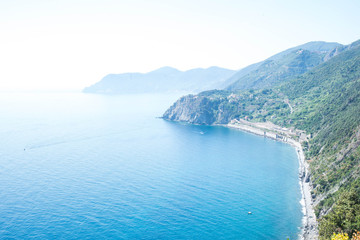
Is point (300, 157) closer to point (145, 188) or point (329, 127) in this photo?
point (329, 127)

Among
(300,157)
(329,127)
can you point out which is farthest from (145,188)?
(329,127)

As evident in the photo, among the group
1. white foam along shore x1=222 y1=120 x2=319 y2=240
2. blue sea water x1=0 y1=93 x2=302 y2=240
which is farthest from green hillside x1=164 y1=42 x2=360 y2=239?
blue sea water x1=0 y1=93 x2=302 y2=240

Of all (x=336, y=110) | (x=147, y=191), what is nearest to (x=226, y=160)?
(x=147, y=191)

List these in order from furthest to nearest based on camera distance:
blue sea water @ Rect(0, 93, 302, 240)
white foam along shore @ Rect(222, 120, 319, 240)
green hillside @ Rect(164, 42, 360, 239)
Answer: white foam along shore @ Rect(222, 120, 319, 240) → blue sea water @ Rect(0, 93, 302, 240) → green hillside @ Rect(164, 42, 360, 239)

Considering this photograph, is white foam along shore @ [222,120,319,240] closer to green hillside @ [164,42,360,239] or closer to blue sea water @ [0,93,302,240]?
blue sea water @ [0,93,302,240]

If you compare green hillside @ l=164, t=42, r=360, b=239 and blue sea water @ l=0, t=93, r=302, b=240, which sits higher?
green hillside @ l=164, t=42, r=360, b=239

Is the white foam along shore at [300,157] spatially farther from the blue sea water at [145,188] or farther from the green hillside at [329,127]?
the green hillside at [329,127]

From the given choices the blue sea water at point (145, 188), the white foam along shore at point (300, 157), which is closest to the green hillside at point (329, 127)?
the white foam along shore at point (300, 157)
